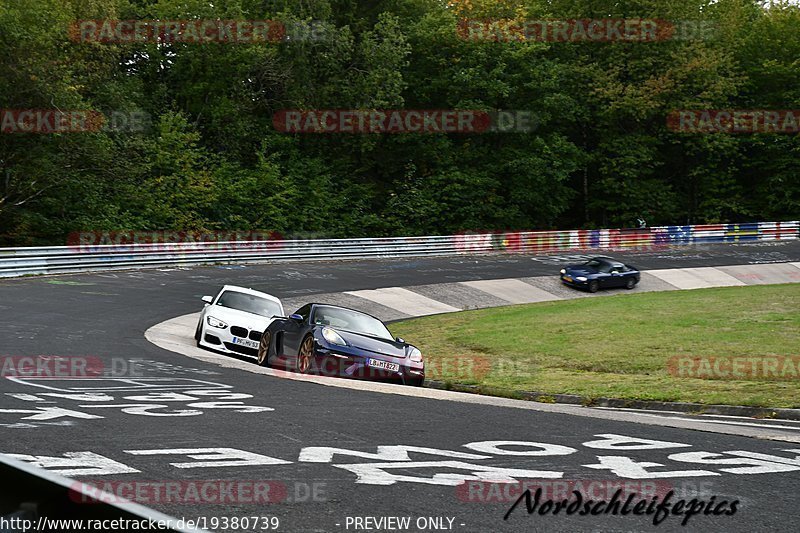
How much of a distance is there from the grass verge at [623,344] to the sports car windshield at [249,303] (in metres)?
3.51

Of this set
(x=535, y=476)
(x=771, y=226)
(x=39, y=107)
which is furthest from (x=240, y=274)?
(x=771, y=226)

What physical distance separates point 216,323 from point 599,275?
2399cm

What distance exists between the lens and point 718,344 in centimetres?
2089

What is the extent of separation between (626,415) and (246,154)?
47666 mm

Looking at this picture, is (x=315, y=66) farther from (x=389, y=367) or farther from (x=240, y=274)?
(x=389, y=367)

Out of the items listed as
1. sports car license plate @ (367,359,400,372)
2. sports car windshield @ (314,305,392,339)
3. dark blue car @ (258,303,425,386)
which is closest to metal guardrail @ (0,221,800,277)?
dark blue car @ (258,303,425,386)

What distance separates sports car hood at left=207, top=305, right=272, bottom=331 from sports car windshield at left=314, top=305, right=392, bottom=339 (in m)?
2.77

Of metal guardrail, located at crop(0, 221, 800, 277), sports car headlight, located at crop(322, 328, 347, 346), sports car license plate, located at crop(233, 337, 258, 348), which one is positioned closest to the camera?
sports car headlight, located at crop(322, 328, 347, 346)

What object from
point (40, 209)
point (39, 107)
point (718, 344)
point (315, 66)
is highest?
point (315, 66)

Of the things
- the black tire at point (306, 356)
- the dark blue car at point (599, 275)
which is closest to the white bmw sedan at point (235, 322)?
the black tire at point (306, 356)

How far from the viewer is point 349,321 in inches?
654

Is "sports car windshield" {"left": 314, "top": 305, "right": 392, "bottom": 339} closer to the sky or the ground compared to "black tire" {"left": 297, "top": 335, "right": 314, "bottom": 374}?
closer to the sky

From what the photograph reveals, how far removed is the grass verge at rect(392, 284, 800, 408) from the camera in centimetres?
1519

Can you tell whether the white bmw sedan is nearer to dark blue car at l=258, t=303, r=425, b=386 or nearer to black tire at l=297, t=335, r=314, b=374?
dark blue car at l=258, t=303, r=425, b=386
